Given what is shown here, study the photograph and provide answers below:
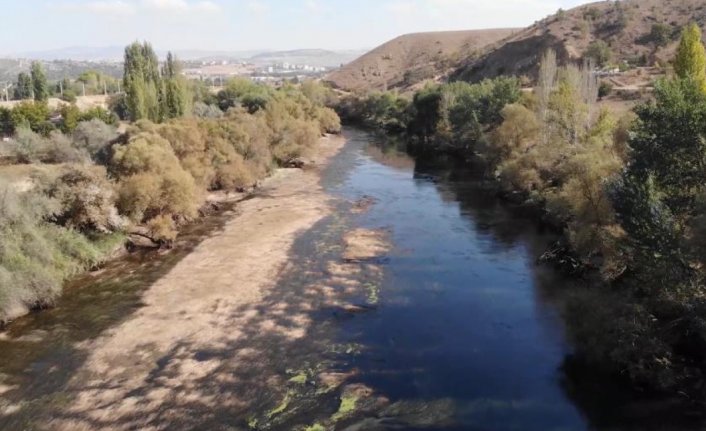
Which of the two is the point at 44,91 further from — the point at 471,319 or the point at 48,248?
the point at 471,319

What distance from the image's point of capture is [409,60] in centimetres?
18725

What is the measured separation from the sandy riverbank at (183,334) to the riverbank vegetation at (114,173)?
4583 mm

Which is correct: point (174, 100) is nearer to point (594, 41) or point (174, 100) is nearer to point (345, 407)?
point (345, 407)

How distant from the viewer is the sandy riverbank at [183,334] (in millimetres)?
19781

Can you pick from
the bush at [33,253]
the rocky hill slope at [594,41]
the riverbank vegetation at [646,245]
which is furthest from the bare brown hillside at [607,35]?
the bush at [33,253]

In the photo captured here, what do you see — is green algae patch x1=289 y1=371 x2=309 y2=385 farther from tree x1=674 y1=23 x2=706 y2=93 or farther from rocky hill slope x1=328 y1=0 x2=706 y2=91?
rocky hill slope x1=328 y1=0 x2=706 y2=91

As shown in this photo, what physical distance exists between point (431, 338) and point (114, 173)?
86.4ft

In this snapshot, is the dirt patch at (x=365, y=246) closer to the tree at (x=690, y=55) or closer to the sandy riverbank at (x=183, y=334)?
the sandy riverbank at (x=183, y=334)

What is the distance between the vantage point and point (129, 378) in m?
21.5

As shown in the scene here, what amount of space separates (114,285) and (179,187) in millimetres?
10404

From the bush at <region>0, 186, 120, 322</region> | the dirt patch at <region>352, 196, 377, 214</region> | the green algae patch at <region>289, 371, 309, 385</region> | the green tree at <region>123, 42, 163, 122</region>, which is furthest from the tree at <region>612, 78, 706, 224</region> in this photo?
the green tree at <region>123, 42, 163, 122</region>

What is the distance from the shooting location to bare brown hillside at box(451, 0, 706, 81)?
98.9m

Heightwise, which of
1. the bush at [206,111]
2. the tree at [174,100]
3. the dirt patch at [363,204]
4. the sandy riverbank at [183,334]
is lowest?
the sandy riverbank at [183,334]

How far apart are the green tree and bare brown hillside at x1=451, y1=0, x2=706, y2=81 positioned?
2563 inches
